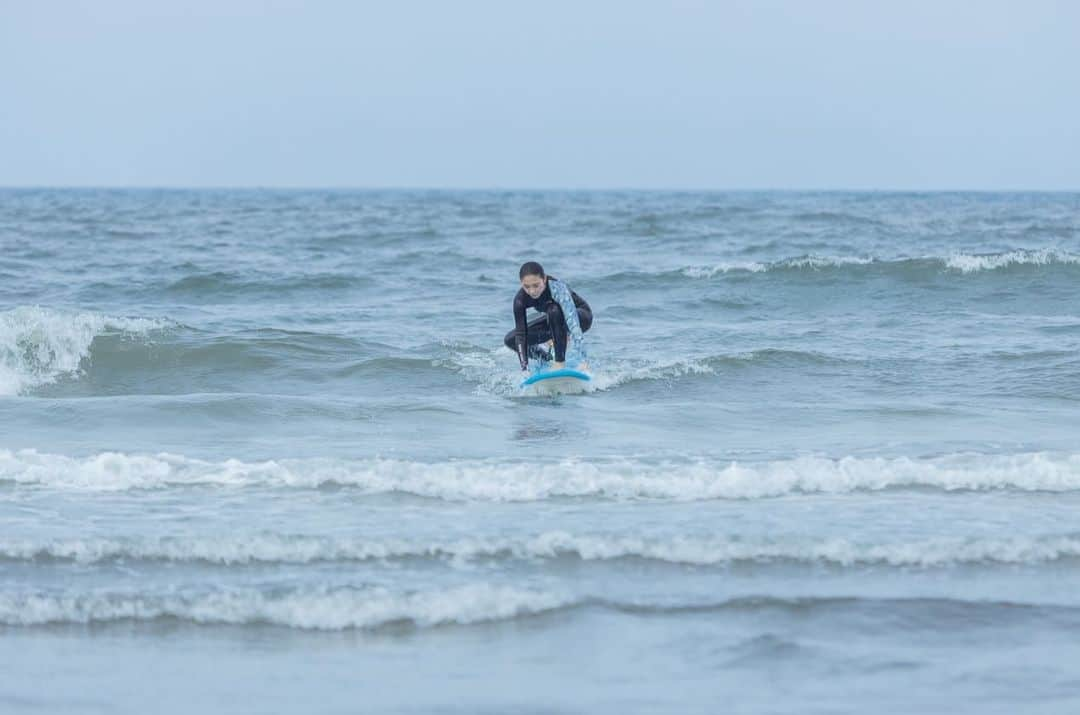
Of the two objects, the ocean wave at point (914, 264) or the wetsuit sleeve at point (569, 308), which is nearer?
the wetsuit sleeve at point (569, 308)

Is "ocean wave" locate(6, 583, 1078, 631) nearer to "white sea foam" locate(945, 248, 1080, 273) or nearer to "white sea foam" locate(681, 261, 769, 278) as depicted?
"white sea foam" locate(681, 261, 769, 278)

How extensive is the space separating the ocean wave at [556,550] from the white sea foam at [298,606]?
22.1 inches

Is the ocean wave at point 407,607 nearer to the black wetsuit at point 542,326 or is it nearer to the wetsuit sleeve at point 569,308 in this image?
the black wetsuit at point 542,326

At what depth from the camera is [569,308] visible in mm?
11852

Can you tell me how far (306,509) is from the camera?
7.36 meters

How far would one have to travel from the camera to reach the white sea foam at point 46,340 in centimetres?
1360

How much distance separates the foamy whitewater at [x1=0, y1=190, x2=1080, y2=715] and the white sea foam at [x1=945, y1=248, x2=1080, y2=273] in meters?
6.38

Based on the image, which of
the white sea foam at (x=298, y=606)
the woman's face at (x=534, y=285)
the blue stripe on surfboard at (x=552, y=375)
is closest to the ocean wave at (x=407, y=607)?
the white sea foam at (x=298, y=606)

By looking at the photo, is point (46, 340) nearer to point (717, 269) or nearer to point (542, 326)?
point (542, 326)

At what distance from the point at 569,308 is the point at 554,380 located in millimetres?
655

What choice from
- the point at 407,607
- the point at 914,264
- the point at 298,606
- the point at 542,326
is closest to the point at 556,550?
the point at 407,607

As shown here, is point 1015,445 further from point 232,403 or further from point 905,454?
point 232,403

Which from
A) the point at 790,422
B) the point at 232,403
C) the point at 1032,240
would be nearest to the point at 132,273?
the point at 232,403

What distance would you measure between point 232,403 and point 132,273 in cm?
1417
